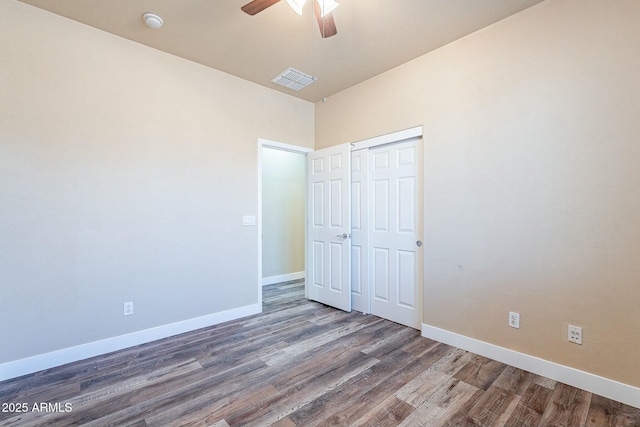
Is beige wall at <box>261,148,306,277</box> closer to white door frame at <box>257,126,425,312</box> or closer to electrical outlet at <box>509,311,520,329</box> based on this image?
white door frame at <box>257,126,425,312</box>

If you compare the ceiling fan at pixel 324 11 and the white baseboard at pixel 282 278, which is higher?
the ceiling fan at pixel 324 11

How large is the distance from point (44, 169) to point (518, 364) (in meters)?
4.21

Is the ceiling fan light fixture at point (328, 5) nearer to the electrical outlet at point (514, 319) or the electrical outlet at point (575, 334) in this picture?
the electrical outlet at point (514, 319)

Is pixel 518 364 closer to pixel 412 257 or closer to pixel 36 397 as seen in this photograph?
pixel 412 257

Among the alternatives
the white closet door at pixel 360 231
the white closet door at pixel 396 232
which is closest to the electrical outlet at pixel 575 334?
the white closet door at pixel 396 232

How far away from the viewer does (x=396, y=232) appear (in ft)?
10.5

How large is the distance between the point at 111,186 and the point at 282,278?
3240 mm

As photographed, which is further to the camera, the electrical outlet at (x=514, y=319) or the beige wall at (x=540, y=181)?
the electrical outlet at (x=514, y=319)

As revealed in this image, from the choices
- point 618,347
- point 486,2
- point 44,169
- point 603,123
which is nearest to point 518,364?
point 618,347

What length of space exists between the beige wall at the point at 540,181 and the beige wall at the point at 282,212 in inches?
111

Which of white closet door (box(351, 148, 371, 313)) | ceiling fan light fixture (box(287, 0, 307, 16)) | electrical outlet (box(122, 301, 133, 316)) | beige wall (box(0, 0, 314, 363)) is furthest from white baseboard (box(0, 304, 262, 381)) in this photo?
ceiling fan light fixture (box(287, 0, 307, 16))

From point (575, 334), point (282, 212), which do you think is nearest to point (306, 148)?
point (282, 212)

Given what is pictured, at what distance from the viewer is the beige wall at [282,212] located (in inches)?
198

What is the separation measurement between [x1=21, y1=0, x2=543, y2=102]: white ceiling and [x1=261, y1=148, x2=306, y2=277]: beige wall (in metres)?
2.09
